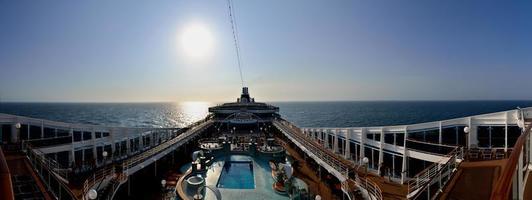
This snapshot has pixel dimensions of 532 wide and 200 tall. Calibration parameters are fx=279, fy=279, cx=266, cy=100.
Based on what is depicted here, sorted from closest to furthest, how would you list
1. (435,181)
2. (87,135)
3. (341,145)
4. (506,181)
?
1. (506,181)
2. (435,181)
3. (87,135)
4. (341,145)

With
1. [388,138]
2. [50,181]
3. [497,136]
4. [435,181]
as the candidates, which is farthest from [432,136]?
[50,181]

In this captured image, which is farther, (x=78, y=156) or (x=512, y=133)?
(x=78, y=156)

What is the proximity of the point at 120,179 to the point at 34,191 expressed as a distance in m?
5.06

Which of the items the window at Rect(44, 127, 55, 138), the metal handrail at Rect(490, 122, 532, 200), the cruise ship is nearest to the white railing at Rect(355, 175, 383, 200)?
the cruise ship

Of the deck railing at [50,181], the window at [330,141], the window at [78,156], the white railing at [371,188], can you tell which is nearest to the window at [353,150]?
the window at [330,141]

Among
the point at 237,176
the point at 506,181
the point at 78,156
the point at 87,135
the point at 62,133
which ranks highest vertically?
the point at 506,181

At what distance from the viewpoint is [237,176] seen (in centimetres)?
2178

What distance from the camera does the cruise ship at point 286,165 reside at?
13.2 metres

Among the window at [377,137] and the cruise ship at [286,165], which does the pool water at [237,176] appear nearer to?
the cruise ship at [286,165]

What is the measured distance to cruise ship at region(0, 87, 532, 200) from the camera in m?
13.2

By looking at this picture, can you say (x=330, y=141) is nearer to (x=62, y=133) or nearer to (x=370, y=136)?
(x=370, y=136)

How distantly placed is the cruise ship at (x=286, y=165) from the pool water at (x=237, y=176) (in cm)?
7

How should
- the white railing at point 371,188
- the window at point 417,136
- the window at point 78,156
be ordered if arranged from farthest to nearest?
1. the window at point 78,156
2. the window at point 417,136
3. the white railing at point 371,188

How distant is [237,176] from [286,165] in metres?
4.87
